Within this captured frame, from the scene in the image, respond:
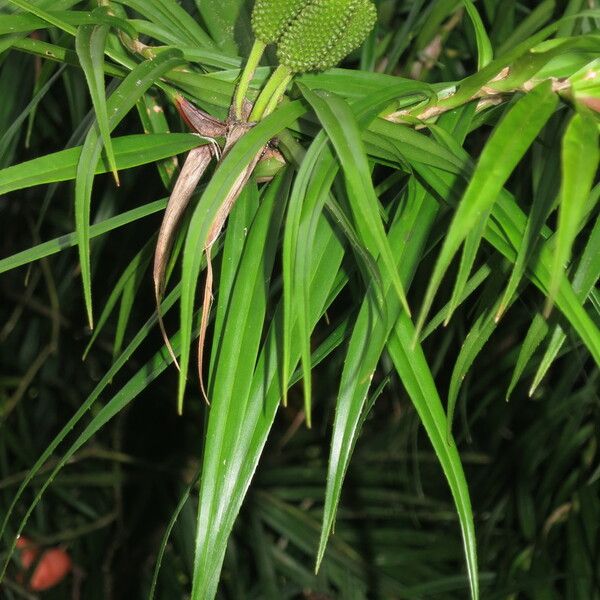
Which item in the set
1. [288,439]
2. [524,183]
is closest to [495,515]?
[288,439]

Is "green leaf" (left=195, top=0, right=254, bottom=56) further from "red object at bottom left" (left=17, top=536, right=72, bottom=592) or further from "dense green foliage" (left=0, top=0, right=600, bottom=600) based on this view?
"red object at bottom left" (left=17, top=536, right=72, bottom=592)

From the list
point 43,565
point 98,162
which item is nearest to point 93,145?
point 98,162

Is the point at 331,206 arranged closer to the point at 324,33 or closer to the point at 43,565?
the point at 324,33

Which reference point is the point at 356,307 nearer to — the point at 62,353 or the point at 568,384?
the point at 568,384

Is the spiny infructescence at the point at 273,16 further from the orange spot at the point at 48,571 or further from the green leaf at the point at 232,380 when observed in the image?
the orange spot at the point at 48,571

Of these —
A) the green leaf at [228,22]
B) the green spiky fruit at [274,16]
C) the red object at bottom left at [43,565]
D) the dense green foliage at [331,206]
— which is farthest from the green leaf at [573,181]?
the red object at bottom left at [43,565]

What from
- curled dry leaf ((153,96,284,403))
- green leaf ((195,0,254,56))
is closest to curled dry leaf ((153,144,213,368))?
curled dry leaf ((153,96,284,403))
